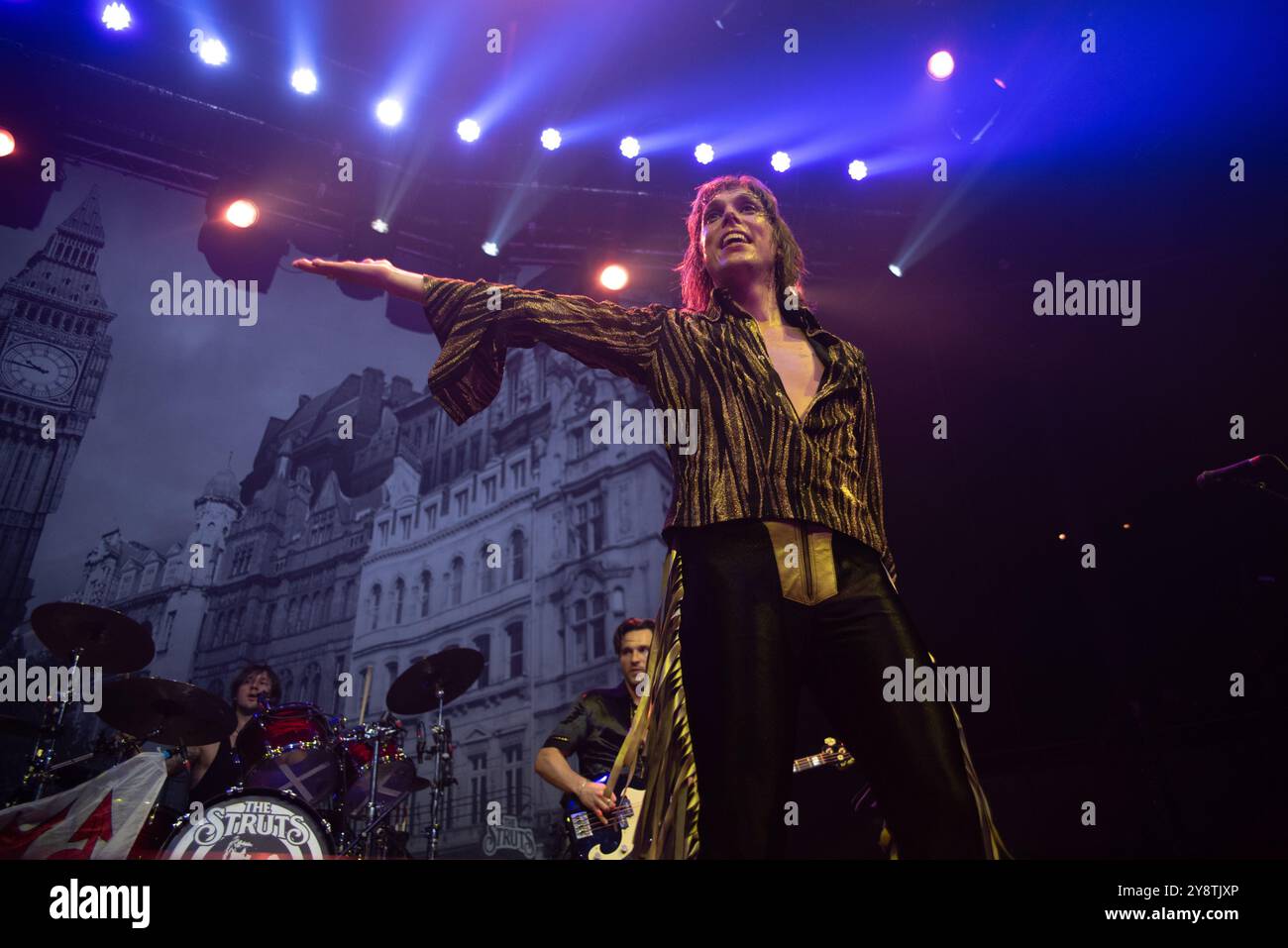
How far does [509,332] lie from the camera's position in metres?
1.85

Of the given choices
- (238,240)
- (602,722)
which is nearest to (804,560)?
(602,722)

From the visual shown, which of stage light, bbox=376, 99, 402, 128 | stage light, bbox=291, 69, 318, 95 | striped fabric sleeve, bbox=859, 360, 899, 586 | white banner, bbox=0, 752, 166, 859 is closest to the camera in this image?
striped fabric sleeve, bbox=859, 360, 899, 586

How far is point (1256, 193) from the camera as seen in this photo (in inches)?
223

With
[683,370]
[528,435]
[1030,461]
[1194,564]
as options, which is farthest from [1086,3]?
[528,435]

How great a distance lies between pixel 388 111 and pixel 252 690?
199 inches

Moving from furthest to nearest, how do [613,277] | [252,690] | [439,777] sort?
[613,277] → [252,690] → [439,777]

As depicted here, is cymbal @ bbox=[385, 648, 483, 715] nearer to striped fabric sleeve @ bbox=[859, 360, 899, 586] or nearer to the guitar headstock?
the guitar headstock

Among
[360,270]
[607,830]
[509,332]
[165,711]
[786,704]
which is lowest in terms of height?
[607,830]

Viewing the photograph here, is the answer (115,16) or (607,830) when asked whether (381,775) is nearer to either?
(607,830)

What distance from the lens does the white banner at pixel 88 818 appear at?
97.5 inches

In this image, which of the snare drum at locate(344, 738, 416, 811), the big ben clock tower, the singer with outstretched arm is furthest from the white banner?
the big ben clock tower

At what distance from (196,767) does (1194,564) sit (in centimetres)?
784

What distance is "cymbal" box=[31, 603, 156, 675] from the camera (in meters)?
5.05

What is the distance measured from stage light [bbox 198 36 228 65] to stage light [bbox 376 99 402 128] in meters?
1.23
